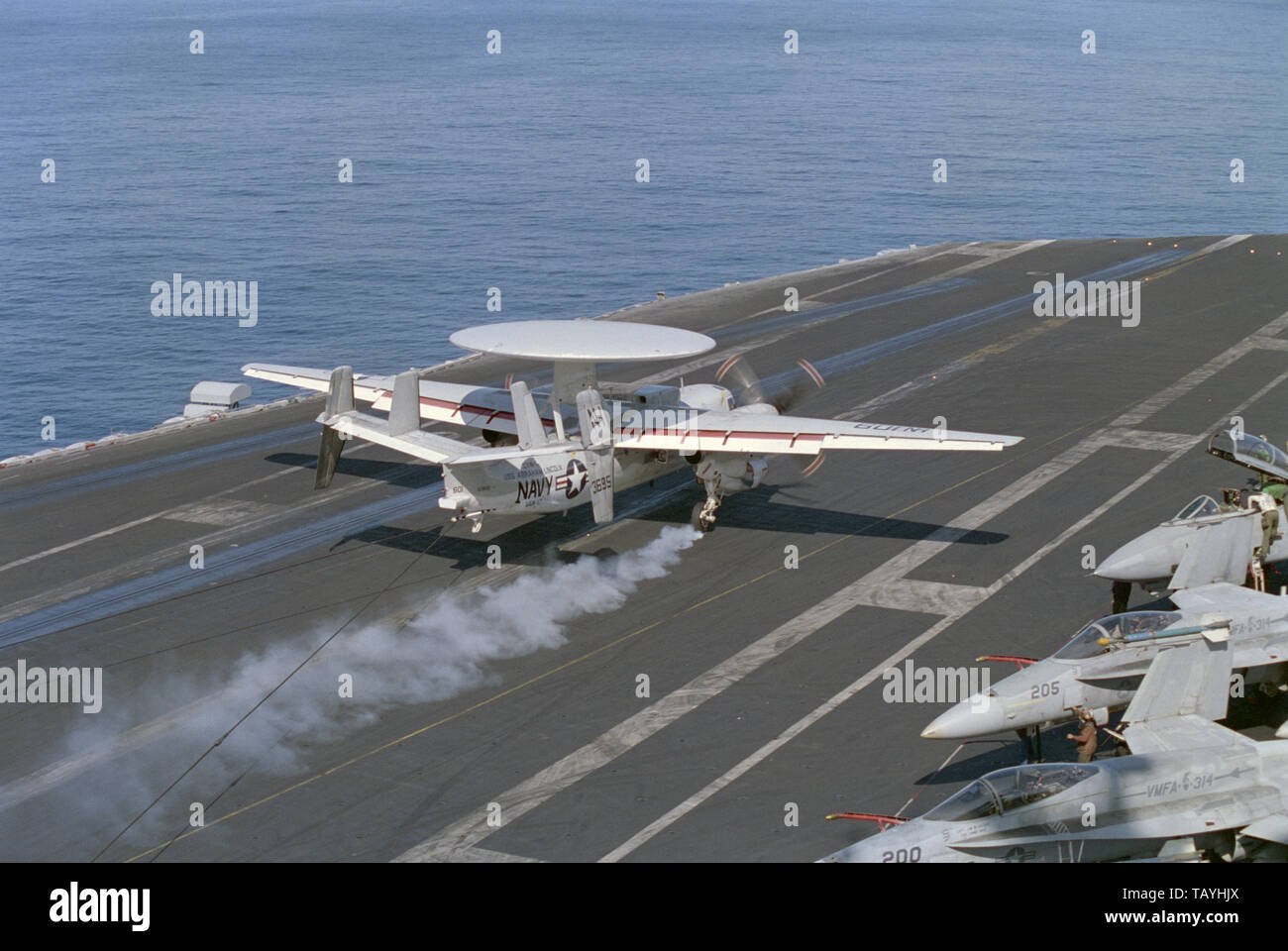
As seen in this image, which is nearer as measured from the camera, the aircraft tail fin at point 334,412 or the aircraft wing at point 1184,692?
the aircraft wing at point 1184,692

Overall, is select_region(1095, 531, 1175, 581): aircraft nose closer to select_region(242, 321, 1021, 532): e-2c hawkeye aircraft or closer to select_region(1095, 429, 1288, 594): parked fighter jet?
select_region(1095, 429, 1288, 594): parked fighter jet

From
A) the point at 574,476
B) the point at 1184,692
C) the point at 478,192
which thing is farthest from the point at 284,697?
the point at 478,192

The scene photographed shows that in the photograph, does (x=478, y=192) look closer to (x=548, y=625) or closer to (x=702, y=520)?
(x=702, y=520)

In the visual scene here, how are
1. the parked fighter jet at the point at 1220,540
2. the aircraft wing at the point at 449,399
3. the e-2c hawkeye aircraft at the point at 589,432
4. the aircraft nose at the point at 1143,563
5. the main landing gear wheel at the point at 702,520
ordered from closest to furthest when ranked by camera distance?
the parked fighter jet at the point at 1220,540, the aircraft nose at the point at 1143,563, the e-2c hawkeye aircraft at the point at 589,432, the main landing gear wheel at the point at 702,520, the aircraft wing at the point at 449,399

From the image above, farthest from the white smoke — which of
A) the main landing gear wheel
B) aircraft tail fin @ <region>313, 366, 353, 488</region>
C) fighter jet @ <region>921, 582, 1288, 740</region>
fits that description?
fighter jet @ <region>921, 582, 1288, 740</region>

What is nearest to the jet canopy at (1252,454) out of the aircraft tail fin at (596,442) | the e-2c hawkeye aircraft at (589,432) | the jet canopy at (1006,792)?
the e-2c hawkeye aircraft at (589,432)

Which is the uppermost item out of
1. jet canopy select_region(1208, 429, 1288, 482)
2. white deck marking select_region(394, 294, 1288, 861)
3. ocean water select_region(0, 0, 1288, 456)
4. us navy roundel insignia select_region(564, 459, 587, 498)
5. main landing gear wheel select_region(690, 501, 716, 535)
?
ocean water select_region(0, 0, 1288, 456)

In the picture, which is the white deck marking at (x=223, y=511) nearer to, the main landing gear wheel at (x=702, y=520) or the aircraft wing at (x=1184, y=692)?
the main landing gear wheel at (x=702, y=520)

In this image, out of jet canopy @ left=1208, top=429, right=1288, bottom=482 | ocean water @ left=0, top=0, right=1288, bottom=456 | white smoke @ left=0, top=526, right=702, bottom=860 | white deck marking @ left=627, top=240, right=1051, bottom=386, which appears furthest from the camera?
ocean water @ left=0, top=0, right=1288, bottom=456
